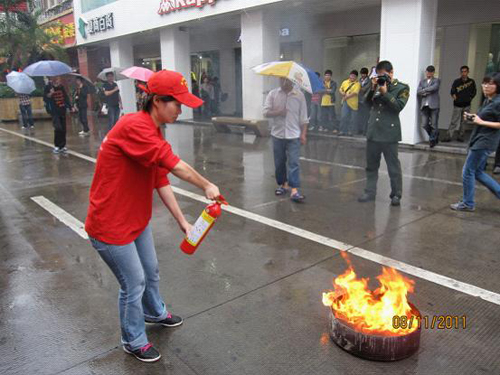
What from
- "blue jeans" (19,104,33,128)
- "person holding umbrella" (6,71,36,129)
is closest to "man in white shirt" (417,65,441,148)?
"person holding umbrella" (6,71,36,129)

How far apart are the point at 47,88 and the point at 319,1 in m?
7.35

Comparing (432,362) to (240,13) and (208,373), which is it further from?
(240,13)

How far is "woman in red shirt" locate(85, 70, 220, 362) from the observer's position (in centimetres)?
250

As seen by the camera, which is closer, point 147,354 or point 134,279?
point 134,279

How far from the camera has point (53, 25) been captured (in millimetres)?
26094

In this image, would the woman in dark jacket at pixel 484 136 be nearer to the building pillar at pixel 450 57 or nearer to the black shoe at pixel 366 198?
the black shoe at pixel 366 198

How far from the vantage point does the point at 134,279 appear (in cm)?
274

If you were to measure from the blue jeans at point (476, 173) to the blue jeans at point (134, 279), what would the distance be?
171 inches

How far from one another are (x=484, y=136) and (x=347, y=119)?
24.2 ft

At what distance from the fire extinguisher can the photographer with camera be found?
390 centimetres

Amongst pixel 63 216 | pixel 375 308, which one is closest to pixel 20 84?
pixel 63 216

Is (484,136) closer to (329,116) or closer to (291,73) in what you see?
(291,73)

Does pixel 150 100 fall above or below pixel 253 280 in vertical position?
above

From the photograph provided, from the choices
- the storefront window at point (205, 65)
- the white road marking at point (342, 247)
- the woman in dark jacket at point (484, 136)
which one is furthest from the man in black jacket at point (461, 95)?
the storefront window at point (205, 65)
